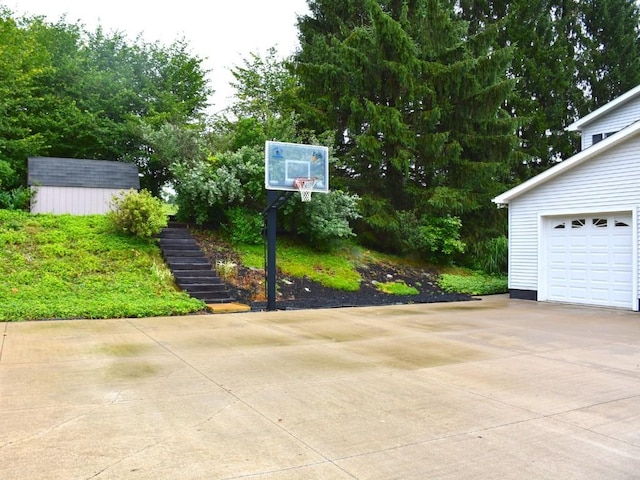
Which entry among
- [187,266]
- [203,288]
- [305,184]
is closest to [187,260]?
[187,266]

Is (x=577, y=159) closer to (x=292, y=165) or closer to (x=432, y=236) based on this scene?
(x=432, y=236)

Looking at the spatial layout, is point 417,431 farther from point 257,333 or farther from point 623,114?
point 623,114

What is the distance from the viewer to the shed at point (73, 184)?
1411 cm

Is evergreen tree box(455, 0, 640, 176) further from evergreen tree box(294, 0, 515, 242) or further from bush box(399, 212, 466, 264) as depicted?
bush box(399, 212, 466, 264)

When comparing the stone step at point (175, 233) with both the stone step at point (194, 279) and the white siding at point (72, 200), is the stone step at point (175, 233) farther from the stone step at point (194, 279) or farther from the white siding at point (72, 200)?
the white siding at point (72, 200)

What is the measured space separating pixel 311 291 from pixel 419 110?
8.50 m

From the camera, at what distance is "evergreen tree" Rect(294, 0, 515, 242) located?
1630cm

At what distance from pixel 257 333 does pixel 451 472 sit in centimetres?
494

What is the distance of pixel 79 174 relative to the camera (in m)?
14.8

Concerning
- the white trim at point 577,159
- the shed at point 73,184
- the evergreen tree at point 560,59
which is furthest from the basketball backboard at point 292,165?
the evergreen tree at point 560,59

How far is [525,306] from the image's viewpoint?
11.2m

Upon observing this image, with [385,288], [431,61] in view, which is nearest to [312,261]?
[385,288]

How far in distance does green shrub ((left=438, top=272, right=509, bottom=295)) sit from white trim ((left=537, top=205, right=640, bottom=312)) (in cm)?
178

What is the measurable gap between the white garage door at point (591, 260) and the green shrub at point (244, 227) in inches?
290
